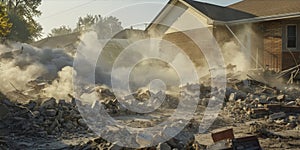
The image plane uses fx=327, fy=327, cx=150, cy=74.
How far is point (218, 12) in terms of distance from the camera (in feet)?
57.2

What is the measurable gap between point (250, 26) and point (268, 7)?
65.9 inches

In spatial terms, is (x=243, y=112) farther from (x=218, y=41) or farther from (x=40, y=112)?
(x=218, y=41)

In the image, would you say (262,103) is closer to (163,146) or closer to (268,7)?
(163,146)

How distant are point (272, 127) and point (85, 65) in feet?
40.8

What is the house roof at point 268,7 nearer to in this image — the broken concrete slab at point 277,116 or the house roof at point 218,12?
the house roof at point 218,12

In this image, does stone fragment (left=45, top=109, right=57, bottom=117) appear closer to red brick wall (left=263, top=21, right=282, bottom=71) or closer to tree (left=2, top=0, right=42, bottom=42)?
red brick wall (left=263, top=21, right=282, bottom=71)

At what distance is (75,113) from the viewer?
27.9 feet

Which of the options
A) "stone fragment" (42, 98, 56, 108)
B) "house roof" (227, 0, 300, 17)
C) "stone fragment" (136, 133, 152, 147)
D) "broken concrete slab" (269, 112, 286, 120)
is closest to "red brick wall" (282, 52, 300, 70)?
"house roof" (227, 0, 300, 17)

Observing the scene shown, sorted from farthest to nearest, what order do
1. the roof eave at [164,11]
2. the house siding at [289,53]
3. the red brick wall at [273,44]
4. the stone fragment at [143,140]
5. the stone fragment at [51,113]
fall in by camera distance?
the roof eave at [164,11], the red brick wall at [273,44], the house siding at [289,53], the stone fragment at [51,113], the stone fragment at [143,140]

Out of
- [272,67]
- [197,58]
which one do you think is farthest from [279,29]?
[197,58]

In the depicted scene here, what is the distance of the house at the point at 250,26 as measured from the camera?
14398 mm

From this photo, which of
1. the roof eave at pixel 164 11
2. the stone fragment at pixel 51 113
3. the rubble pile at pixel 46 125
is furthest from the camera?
the roof eave at pixel 164 11

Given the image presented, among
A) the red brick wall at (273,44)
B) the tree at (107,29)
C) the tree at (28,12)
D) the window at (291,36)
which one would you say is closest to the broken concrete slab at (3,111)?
the red brick wall at (273,44)

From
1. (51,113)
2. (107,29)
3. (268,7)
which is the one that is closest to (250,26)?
(268,7)
